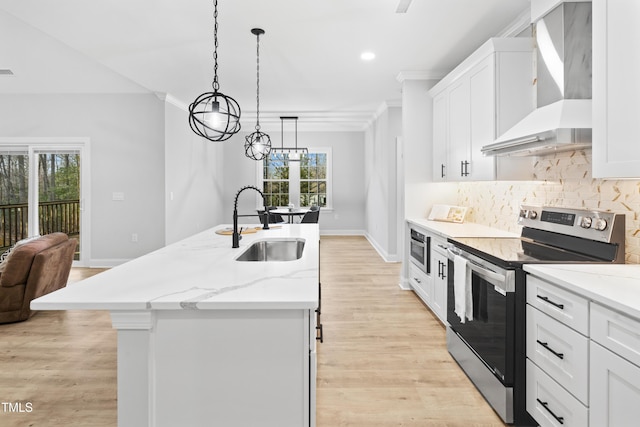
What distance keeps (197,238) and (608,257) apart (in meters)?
2.59

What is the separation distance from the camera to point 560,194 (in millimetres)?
2562

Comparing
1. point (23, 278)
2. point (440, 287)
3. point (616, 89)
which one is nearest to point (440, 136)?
point (440, 287)

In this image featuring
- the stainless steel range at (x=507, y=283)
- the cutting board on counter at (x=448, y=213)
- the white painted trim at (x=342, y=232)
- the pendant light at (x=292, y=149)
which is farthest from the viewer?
the white painted trim at (x=342, y=232)

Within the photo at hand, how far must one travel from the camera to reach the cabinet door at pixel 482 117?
9.58ft

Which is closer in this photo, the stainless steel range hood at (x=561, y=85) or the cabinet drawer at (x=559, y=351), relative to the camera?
the cabinet drawer at (x=559, y=351)

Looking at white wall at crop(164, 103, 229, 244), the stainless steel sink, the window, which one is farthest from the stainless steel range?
the window

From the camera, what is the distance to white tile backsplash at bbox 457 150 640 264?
6.39 feet

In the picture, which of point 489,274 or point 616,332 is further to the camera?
point 489,274

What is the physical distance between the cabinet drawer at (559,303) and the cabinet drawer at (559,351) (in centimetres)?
3

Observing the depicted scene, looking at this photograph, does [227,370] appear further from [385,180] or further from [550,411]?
[385,180]

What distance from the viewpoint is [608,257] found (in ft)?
6.22

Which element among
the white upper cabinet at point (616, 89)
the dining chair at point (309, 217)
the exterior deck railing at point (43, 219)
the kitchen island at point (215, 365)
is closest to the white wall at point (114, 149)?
the exterior deck railing at point (43, 219)

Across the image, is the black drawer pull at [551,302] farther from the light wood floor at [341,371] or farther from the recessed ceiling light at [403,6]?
the recessed ceiling light at [403,6]

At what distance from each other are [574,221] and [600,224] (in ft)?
0.61
